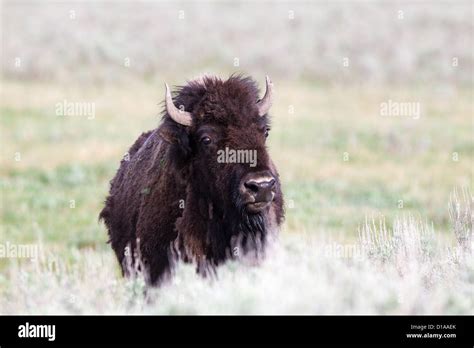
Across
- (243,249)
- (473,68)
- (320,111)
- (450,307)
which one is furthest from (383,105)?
(450,307)

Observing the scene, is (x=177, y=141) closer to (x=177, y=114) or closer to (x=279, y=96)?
(x=177, y=114)

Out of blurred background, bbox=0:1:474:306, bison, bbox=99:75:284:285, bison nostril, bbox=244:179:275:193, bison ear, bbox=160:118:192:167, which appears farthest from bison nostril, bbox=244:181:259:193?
blurred background, bbox=0:1:474:306

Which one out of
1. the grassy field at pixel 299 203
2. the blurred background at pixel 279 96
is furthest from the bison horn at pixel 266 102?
the blurred background at pixel 279 96

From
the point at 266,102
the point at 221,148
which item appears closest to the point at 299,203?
the point at 266,102

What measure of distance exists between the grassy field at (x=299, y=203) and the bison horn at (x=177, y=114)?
144 centimetres

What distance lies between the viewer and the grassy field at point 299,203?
7.70m

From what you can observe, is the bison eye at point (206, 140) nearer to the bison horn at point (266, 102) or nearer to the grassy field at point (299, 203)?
the bison horn at point (266, 102)

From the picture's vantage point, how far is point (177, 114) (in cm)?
967

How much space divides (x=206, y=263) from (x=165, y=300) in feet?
4.29

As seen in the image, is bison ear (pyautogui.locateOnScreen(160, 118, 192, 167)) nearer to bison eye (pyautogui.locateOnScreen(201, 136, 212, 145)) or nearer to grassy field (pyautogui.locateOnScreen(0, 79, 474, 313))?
bison eye (pyautogui.locateOnScreen(201, 136, 212, 145))

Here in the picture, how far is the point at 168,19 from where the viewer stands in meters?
45.9

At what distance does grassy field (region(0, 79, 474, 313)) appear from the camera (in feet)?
25.3

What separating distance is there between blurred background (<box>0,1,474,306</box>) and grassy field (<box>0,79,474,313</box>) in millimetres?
77

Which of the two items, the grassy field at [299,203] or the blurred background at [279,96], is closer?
the grassy field at [299,203]
